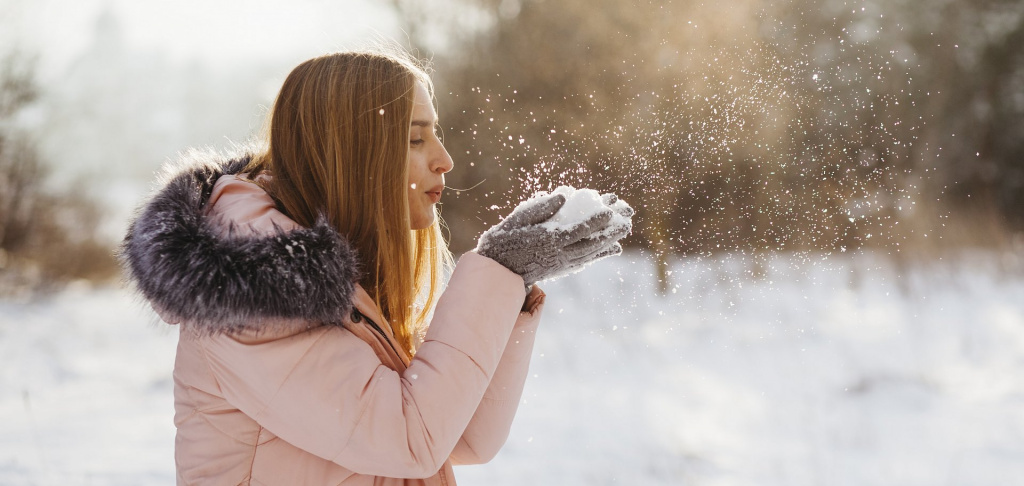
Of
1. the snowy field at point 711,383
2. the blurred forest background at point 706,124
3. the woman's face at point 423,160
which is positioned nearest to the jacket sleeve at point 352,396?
the woman's face at point 423,160

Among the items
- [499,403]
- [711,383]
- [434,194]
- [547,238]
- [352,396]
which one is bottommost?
[352,396]

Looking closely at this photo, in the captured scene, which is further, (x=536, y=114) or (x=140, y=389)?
(x=536, y=114)

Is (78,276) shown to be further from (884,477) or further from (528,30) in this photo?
(884,477)

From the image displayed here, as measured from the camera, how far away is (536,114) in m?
7.81

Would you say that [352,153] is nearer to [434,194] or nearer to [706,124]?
[434,194]

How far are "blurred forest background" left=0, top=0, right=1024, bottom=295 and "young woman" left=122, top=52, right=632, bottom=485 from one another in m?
1.89

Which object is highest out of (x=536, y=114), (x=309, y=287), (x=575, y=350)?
(x=536, y=114)

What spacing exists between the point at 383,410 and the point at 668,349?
6.23 metres

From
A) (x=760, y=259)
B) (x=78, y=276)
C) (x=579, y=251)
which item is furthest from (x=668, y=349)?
(x=78, y=276)

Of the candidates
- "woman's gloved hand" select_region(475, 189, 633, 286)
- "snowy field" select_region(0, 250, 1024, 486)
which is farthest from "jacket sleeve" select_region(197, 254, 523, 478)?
"snowy field" select_region(0, 250, 1024, 486)

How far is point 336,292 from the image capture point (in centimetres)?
128

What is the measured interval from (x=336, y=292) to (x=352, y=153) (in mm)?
361

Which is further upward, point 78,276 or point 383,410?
point 78,276

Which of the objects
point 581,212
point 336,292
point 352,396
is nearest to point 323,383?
point 352,396
